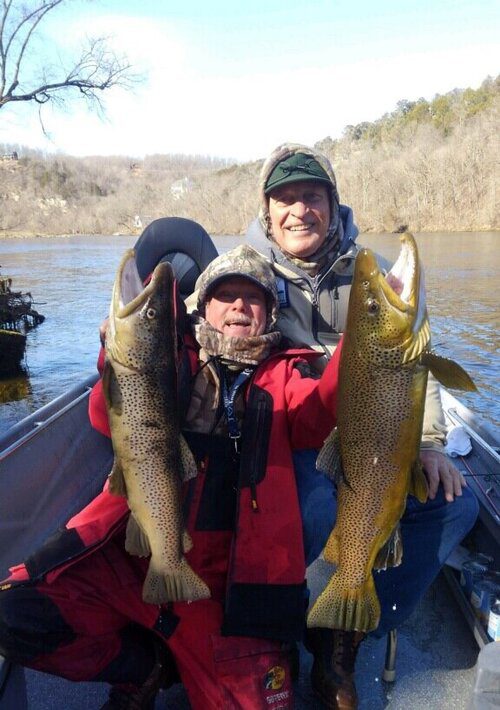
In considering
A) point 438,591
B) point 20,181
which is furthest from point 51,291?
point 20,181

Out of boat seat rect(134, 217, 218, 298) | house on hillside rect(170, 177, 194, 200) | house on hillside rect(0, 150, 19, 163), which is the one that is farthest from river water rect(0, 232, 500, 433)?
house on hillside rect(0, 150, 19, 163)

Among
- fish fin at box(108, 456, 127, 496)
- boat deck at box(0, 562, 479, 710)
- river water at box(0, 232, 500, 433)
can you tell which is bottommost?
river water at box(0, 232, 500, 433)

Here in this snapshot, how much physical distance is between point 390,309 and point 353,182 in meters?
67.8

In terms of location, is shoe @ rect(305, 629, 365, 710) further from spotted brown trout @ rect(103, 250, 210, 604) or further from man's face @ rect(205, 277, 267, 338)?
man's face @ rect(205, 277, 267, 338)

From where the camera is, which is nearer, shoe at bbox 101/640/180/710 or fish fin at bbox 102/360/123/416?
fish fin at bbox 102/360/123/416

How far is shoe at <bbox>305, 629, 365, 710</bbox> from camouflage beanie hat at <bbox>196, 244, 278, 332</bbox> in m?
1.35

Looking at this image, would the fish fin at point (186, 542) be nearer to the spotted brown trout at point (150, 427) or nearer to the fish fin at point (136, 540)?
the spotted brown trout at point (150, 427)

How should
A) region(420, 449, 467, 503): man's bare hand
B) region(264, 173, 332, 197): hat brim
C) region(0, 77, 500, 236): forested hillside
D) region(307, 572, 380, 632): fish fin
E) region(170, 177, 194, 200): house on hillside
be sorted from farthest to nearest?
region(170, 177, 194, 200): house on hillside, region(0, 77, 500, 236): forested hillside, region(264, 173, 332, 197): hat brim, region(420, 449, 467, 503): man's bare hand, region(307, 572, 380, 632): fish fin

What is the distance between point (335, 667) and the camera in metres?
2.51

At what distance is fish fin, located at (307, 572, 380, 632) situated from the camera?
2.18 m

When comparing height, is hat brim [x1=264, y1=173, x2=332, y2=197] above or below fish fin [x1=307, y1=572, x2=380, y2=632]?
above

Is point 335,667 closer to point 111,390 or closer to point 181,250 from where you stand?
point 111,390

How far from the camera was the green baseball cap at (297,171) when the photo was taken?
3.17 m

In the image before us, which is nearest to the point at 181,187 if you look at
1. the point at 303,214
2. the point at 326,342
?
the point at 303,214
